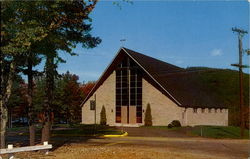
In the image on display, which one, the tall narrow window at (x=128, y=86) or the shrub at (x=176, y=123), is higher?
the tall narrow window at (x=128, y=86)

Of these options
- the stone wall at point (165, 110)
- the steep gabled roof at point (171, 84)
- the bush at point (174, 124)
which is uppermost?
the steep gabled roof at point (171, 84)

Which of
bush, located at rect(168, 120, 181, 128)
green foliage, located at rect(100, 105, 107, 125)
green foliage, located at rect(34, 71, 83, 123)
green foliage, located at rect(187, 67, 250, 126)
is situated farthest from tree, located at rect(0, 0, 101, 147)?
green foliage, located at rect(187, 67, 250, 126)

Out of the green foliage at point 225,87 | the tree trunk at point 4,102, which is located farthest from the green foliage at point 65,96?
the tree trunk at point 4,102

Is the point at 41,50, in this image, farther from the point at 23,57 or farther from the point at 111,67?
the point at 111,67

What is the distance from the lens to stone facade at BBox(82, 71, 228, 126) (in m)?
45.2

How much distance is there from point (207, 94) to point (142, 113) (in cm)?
1608

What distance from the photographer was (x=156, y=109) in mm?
46406

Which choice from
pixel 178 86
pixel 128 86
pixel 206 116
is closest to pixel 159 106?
pixel 128 86

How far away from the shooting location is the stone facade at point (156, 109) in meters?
45.2

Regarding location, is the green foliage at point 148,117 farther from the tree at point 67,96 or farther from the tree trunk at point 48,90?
the tree trunk at point 48,90

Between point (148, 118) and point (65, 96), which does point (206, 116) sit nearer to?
point (148, 118)

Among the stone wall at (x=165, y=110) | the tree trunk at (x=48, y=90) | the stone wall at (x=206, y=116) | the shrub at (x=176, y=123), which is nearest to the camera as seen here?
the tree trunk at (x=48, y=90)

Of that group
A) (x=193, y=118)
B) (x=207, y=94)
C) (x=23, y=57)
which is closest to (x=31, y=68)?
(x=23, y=57)

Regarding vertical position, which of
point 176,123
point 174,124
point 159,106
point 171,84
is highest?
point 171,84
